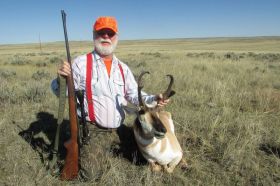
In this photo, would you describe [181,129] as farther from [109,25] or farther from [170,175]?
[109,25]

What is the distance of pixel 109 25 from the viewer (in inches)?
167

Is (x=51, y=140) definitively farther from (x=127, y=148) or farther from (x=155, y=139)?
(x=155, y=139)

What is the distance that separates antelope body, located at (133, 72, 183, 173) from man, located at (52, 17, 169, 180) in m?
0.33

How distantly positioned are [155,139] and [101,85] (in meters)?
0.97

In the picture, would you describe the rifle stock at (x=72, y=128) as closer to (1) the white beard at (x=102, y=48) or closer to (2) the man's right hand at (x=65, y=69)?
(2) the man's right hand at (x=65, y=69)

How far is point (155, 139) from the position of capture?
13.2 feet

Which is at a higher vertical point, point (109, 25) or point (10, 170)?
point (109, 25)

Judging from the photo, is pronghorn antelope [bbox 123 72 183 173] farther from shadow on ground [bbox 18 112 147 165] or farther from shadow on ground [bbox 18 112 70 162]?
shadow on ground [bbox 18 112 70 162]

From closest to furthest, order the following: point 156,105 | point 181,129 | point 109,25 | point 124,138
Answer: point 156,105 < point 109,25 < point 124,138 < point 181,129

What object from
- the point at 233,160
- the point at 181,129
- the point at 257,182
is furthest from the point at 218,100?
the point at 257,182

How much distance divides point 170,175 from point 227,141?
4.14ft

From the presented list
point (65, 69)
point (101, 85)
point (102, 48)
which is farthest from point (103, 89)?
point (65, 69)

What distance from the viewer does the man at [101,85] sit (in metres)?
4.27

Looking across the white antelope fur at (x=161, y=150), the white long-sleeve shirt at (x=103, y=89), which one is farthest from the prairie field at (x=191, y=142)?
the white long-sleeve shirt at (x=103, y=89)
